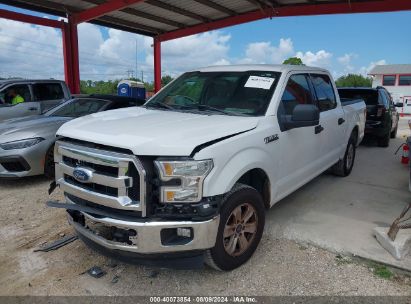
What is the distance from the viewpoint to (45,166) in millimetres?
6023

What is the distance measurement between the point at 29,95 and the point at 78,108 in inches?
111

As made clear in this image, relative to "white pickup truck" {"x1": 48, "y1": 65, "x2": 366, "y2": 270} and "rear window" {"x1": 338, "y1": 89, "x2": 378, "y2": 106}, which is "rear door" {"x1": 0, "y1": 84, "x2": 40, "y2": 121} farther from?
"rear window" {"x1": 338, "y1": 89, "x2": 378, "y2": 106}

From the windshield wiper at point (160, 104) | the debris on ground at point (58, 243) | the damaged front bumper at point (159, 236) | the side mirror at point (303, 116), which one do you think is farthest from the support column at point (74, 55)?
the damaged front bumper at point (159, 236)

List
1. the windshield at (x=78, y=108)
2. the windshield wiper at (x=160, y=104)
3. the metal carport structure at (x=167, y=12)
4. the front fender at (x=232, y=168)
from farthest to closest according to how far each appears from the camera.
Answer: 1. the metal carport structure at (x=167, y=12)
2. the windshield at (x=78, y=108)
3. the windshield wiper at (x=160, y=104)
4. the front fender at (x=232, y=168)

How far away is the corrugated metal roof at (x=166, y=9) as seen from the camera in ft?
43.0

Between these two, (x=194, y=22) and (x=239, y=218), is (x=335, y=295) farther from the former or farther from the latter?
(x=194, y=22)

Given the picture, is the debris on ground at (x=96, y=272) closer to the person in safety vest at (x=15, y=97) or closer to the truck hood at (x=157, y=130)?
the truck hood at (x=157, y=130)

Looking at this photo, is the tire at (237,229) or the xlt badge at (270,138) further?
the xlt badge at (270,138)

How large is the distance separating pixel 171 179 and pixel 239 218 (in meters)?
0.82

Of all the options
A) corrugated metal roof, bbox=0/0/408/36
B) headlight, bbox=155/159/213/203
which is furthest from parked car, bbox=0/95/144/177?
corrugated metal roof, bbox=0/0/408/36

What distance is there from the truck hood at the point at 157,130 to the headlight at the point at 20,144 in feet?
8.08

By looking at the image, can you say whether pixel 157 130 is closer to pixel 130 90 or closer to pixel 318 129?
pixel 318 129

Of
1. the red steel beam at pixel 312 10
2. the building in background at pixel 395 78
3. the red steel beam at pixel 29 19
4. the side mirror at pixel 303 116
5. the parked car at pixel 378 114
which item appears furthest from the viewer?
the building in background at pixel 395 78

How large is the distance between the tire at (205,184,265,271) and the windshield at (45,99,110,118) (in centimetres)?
443
